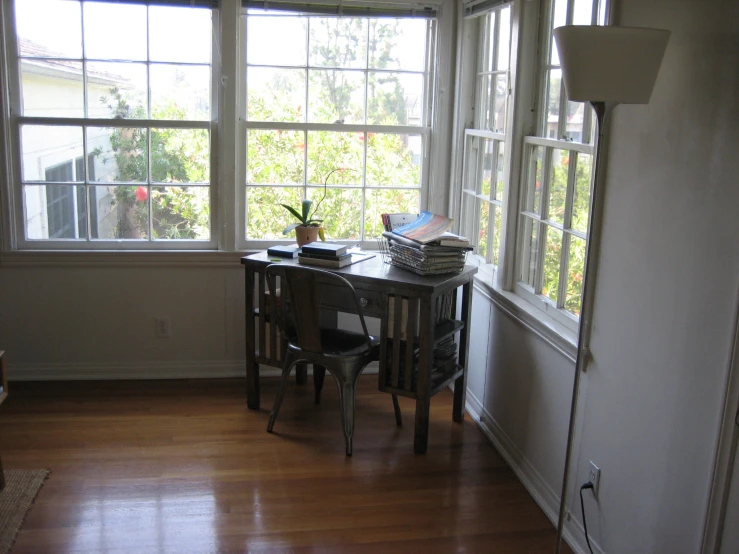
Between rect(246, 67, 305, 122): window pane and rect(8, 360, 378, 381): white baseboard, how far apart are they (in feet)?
4.77

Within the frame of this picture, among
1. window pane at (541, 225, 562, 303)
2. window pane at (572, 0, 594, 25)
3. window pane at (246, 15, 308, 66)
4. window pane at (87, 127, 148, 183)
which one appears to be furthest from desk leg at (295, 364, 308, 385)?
window pane at (572, 0, 594, 25)

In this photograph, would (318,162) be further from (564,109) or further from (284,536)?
(284,536)

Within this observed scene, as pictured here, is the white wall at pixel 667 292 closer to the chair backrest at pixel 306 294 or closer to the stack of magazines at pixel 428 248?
the stack of magazines at pixel 428 248

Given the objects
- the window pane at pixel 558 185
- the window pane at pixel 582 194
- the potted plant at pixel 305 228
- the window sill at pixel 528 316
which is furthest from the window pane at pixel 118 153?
the window pane at pixel 582 194

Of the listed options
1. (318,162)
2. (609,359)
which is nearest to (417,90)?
(318,162)

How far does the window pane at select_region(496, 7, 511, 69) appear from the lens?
370 centimetres

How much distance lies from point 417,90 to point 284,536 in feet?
8.72

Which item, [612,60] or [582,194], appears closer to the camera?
[612,60]

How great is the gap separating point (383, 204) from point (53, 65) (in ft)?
6.43

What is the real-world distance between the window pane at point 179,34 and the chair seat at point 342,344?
169 cm

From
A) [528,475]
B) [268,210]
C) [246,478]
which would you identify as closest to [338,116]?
[268,210]

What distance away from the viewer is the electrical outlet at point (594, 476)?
2645 mm

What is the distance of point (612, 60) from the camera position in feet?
6.66

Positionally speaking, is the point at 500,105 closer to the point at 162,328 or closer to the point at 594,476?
the point at 594,476
